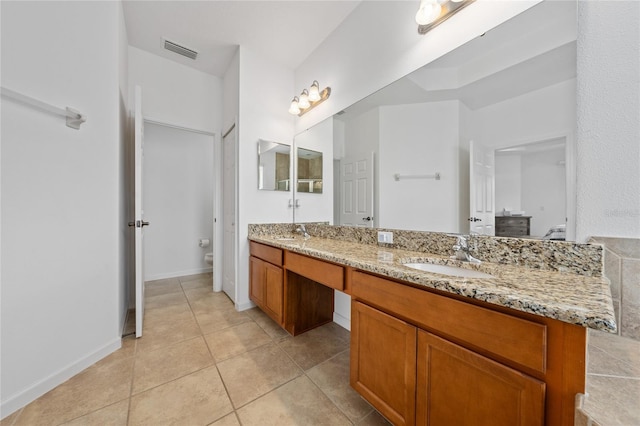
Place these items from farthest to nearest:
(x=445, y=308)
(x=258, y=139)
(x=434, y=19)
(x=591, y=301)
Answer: (x=258, y=139), (x=434, y=19), (x=445, y=308), (x=591, y=301)

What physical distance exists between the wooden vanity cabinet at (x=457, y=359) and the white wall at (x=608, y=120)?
620 millimetres

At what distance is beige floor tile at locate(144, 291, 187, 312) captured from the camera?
2.49 metres

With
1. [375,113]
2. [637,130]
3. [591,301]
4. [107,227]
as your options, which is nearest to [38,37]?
[107,227]

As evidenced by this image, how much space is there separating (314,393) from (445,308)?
39.0 inches

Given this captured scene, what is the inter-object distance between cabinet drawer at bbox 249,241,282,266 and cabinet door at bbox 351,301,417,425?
878 mm

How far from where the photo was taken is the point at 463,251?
3.77 feet

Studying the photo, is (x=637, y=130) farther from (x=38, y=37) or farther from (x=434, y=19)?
(x=38, y=37)

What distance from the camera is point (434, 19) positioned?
1370mm

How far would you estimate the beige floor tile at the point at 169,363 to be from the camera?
1.41 metres

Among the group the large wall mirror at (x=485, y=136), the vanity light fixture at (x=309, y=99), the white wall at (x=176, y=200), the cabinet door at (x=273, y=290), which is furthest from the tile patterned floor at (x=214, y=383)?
the vanity light fixture at (x=309, y=99)

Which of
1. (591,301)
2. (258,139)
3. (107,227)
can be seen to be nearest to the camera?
(591,301)

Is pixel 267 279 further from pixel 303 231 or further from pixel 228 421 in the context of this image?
pixel 228 421

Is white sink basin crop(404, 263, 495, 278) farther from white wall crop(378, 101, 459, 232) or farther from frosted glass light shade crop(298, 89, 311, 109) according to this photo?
frosted glass light shade crop(298, 89, 311, 109)

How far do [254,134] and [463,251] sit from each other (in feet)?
7.16
